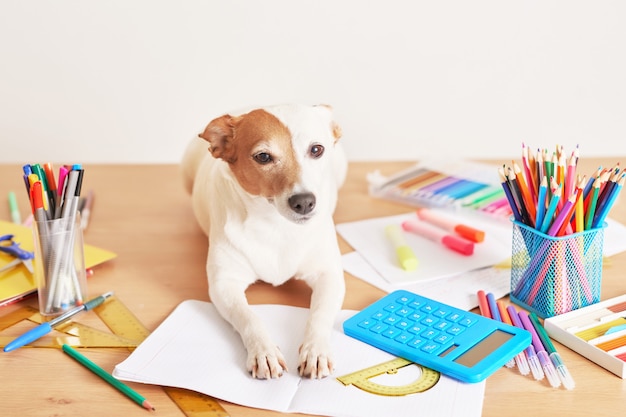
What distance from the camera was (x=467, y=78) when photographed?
2170 millimetres

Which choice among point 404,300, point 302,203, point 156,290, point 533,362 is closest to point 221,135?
point 302,203

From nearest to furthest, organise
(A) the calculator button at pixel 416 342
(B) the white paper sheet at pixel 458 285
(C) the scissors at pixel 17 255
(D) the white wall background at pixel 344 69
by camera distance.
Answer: (A) the calculator button at pixel 416 342 → (B) the white paper sheet at pixel 458 285 → (C) the scissors at pixel 17 255 → (D) the white wall background at pixel 344 69

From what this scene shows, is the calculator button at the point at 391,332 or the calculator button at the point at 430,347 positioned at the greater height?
the calculator button at the point at 430,347

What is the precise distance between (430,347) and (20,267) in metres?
0.81

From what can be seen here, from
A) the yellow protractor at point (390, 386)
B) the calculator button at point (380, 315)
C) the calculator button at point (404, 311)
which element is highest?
the calculator button at point (404, 311)

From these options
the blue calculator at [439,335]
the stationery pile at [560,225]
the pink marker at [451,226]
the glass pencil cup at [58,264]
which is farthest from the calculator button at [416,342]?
the glass pencil cup at [58,264]

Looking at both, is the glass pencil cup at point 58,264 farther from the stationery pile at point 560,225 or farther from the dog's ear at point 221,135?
the stationery pile at point 560,225

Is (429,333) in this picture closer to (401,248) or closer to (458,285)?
(458,285)

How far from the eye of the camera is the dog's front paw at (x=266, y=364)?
3.56ft

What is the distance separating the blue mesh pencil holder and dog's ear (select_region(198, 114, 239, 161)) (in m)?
0.52

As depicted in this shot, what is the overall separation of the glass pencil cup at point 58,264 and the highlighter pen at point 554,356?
78cm

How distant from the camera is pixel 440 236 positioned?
1.57m

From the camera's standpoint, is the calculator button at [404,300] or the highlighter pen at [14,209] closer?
the calculator button at [404,300]

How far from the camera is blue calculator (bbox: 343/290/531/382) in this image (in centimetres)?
107
